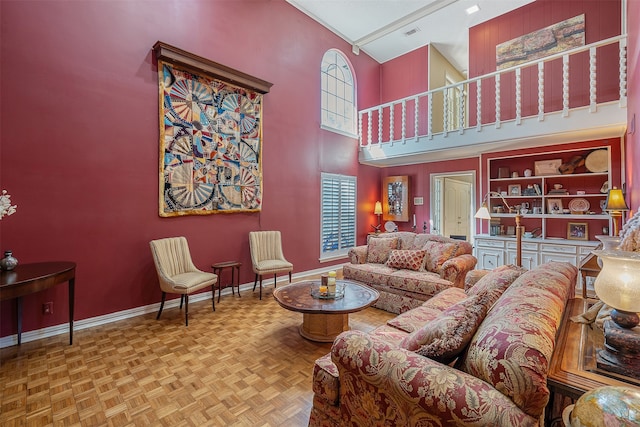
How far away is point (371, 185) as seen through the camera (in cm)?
692

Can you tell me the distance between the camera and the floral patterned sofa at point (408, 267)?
10.9ft

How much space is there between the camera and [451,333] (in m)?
1.23

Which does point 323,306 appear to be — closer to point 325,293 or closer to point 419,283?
point 325,293

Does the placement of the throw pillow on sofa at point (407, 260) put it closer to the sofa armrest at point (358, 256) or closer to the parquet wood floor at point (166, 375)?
the sofa armrest at point (358, 256)

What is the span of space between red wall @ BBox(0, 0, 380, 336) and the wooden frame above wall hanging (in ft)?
0.49

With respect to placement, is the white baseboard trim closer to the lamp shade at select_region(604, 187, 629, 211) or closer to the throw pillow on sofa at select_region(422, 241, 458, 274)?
the throw pillow on sofa at select_region(422, 241, 458, 274)

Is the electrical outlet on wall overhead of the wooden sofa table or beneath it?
beneath

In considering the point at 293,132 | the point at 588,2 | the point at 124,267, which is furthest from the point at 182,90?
the point at 588,2

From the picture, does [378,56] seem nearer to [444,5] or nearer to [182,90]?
[444,5]

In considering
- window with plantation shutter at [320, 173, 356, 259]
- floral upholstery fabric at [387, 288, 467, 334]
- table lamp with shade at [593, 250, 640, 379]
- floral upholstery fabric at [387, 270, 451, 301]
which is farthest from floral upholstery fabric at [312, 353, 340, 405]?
window with plantation shutter at [320, 173, 356, 259]

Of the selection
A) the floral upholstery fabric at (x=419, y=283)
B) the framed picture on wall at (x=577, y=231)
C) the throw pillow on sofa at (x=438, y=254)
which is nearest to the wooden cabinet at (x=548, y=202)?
the framed picture on wall at (x=577, y=231)

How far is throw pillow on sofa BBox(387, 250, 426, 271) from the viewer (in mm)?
3740

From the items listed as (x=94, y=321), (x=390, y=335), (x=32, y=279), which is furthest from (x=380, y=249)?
(x=32, y=279)

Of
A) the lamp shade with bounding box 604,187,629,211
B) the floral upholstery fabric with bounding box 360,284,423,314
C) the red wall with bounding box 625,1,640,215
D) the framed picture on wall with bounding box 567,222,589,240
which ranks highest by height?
the red wall with bounding box 625,1,640,215
